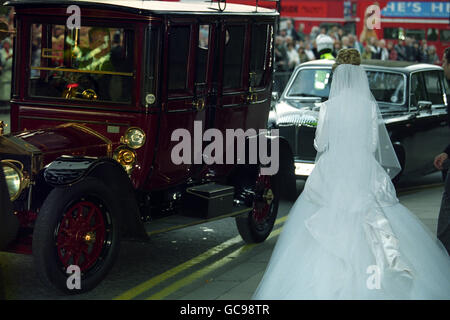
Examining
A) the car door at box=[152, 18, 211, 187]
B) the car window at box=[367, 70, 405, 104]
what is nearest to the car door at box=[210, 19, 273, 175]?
the car door at box=[152, 18, 211, 187]

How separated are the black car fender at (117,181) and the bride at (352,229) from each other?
1.11 meters

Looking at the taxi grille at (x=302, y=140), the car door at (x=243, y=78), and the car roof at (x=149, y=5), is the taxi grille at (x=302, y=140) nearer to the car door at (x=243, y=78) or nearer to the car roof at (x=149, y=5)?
the car door at (x=243, y=78)

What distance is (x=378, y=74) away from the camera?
41.5 feet

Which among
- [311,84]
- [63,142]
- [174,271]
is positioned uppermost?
[311,84]

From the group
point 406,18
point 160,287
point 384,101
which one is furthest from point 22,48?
point 406,18

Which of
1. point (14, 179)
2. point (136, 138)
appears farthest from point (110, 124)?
point (14, 179)

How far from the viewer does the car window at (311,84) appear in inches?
502

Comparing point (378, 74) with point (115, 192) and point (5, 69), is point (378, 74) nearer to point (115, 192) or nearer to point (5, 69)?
point (115, 192)

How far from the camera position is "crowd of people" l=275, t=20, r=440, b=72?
82.2 ft

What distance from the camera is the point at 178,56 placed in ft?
24.9

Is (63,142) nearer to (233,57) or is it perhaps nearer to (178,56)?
(178,56)

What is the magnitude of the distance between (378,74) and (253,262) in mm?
5344

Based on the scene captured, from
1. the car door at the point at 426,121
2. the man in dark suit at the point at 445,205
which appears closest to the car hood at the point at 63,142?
the man in dark suit at the point at 445,205

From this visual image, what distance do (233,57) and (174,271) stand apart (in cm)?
211
